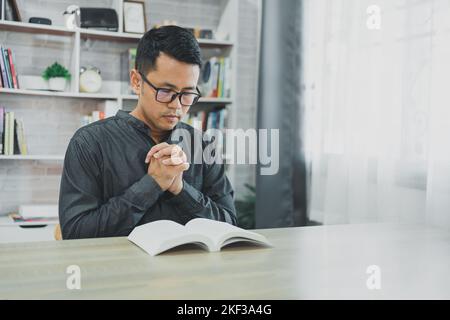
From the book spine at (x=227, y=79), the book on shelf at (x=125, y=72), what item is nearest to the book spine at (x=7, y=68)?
the book on shelf at (x=125, y=72)

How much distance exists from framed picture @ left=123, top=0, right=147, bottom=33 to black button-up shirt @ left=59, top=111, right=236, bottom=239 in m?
1.44

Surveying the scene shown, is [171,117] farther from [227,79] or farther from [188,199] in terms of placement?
[227,79]

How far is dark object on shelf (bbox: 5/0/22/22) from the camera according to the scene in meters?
2.75

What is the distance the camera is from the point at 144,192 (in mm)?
1441

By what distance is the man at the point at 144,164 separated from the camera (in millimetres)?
1429

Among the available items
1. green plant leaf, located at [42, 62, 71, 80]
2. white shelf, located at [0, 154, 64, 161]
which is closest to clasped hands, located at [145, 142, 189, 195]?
white shelf, located at [0, 154, 64, 161]

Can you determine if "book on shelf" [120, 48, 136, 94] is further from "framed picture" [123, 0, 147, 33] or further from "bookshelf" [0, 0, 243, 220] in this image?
"framed picture" [123, 0, 147, 33]

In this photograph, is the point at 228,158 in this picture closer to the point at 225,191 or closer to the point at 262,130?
the point at 262,130

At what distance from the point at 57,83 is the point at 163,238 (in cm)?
195

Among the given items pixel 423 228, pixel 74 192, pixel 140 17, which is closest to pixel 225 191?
pixel 74 192

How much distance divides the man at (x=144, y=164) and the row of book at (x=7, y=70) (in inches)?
53.9

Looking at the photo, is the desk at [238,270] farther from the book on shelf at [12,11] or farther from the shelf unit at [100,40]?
the book on shelf at [12,11]

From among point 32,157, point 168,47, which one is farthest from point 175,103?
point 32,157

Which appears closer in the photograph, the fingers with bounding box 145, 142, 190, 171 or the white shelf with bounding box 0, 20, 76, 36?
the fingers with bounding box 145, 142, 190, 171
